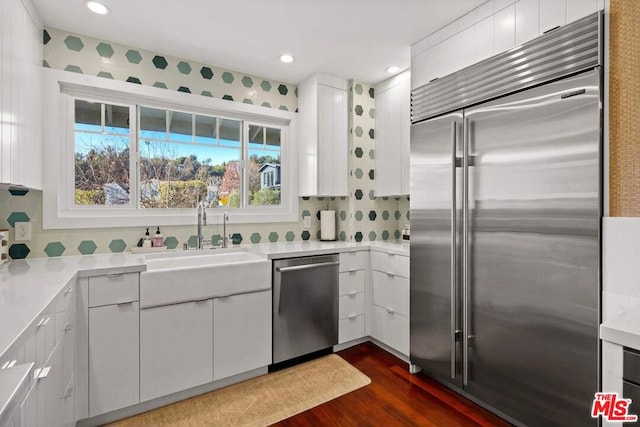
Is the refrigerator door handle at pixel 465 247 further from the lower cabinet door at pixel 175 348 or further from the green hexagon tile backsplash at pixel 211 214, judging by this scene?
the lower cabinet door at pixel 175 348

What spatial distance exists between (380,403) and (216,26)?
275 cm

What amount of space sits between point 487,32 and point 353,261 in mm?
1901

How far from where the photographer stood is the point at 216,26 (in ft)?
7.59

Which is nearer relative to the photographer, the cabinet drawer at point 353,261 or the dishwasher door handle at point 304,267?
the dishwasher door handle at point 304,267

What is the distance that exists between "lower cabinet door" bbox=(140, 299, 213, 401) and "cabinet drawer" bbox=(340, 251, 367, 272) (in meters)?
1.12

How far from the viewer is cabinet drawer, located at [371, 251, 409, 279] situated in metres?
2.61

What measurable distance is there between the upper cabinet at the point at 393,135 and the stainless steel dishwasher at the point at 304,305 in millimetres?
952

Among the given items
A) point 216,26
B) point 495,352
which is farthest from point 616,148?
point 216,26

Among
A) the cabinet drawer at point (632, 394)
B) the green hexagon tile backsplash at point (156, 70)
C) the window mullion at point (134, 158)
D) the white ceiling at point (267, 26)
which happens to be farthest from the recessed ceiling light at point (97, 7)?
the cabinet drawer at point (632, 394)

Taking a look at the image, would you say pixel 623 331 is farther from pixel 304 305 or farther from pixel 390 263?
pixel 304 305

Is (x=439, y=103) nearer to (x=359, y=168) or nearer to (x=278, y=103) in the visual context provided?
(x=359, y=168)

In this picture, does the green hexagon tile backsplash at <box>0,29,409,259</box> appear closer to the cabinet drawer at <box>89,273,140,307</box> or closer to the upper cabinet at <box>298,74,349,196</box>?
the upper cabinet at <box>298,74,349,196</box>

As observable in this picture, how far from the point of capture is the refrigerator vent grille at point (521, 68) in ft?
5.17

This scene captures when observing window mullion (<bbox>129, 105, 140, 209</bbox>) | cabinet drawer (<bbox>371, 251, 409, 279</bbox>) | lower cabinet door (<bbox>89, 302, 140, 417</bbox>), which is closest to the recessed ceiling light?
window mullion (<bbox>129, 105, 140, 209</bbox>)
